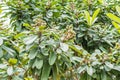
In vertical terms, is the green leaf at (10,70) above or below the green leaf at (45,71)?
above

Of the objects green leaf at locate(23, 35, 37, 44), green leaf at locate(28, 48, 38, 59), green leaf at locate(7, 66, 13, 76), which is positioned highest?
green leaf at locate(23, 35, 37, 44)

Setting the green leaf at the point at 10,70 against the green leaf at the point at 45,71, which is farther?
the green leaf at the point at 45,71

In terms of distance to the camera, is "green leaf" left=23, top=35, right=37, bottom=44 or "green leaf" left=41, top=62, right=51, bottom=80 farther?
"green leaf" left=41, top=62, right=51, bottom=80

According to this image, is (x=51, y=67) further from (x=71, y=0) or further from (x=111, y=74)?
(x=71, y=0)

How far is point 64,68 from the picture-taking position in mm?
1988

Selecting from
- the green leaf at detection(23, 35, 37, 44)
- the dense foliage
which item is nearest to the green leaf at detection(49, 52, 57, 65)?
the dense foliage

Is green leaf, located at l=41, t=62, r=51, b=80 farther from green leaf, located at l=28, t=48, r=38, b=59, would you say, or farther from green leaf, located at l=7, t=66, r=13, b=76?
green leaf, located at l=7, t=66, r=13, b=76

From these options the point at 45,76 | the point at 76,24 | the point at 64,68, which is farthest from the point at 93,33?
the point at 45,76

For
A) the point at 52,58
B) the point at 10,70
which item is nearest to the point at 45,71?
the point at 52,58

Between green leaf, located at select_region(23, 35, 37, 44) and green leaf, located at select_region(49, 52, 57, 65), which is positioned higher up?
green leaf, located at select_region(23, 35, 37, 44)

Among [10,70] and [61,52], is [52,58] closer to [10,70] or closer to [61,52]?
[61,52]

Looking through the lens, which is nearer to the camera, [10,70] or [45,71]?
[10,70]

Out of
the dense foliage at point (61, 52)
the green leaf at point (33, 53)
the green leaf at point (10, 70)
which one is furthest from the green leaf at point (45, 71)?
the green leaf at point (10, 70)

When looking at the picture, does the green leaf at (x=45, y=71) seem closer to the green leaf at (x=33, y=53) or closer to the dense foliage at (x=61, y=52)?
the dense foliage at (x=61, y=52)
